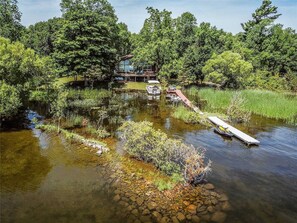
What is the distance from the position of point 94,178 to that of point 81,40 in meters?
28.9

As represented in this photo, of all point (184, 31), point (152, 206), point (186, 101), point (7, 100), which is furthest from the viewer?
point (184, 31)

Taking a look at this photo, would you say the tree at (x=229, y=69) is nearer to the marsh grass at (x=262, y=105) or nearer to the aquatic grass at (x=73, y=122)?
the marsh grass at (x=262, y=105)

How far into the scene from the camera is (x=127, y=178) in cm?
1209

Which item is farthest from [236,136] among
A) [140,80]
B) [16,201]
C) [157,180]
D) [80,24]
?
[140,80]

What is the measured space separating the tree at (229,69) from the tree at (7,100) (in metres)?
27.9

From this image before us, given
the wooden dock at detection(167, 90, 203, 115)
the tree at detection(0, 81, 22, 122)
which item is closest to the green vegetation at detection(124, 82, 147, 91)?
the wooden dock at detection(167, 90, 203, 115)

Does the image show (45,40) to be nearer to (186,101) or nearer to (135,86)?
(135,86)

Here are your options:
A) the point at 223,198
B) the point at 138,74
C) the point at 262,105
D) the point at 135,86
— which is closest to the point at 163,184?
the point at 223,198

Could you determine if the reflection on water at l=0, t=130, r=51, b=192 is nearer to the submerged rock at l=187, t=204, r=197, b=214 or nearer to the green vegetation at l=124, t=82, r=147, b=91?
the submerged rock at l=187, t=204, r=197, b=214

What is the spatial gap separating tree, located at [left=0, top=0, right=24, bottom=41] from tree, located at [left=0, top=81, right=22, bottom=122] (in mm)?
27221

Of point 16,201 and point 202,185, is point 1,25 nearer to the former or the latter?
point 16,201

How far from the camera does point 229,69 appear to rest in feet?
118

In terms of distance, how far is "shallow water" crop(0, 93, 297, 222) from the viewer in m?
9.67

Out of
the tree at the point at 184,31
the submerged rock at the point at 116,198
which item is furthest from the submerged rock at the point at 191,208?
the tree at the point at 184,31
